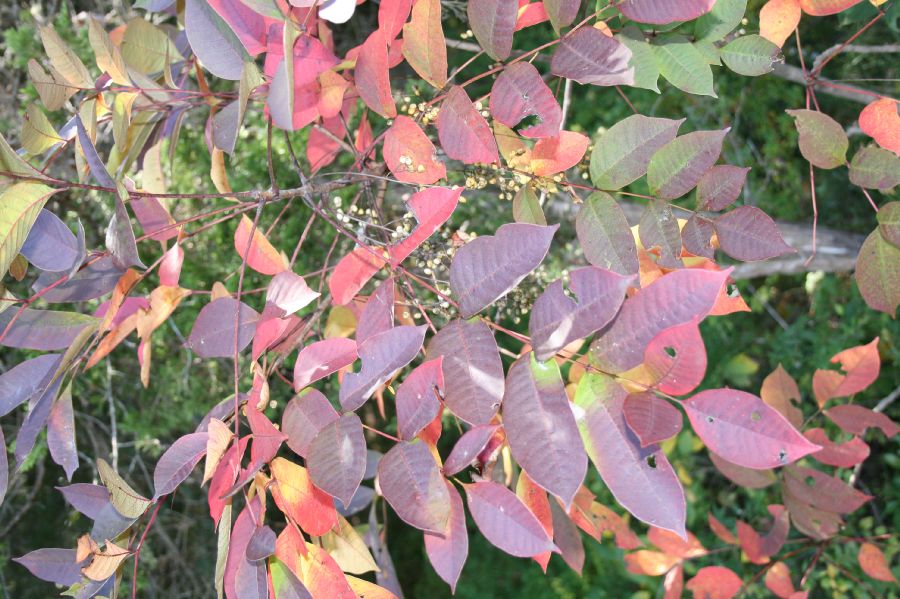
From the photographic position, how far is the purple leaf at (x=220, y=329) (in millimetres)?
771

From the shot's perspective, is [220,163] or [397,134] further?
[220,163]

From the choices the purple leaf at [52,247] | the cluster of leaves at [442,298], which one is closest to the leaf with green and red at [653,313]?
the cluster of leaves at [442,298]

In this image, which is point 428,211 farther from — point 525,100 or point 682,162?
point 682,162

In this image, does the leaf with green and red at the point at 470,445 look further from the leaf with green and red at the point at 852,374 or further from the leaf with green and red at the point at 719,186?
the leaf with green and red at the point at 852,374

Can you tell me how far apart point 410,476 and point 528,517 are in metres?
0.11

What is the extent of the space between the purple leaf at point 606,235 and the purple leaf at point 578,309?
0.11 meters

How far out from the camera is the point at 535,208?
0.72 m

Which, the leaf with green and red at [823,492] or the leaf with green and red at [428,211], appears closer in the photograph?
the leaf with green and red at [428,211]

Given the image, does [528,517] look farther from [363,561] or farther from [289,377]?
[289,377]

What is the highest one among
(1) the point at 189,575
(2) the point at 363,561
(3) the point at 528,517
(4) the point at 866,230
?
(3) the point at 528,517

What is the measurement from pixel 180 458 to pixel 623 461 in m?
0.40

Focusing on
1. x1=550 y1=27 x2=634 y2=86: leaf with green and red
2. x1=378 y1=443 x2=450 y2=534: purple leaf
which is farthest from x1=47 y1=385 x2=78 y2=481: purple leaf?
x1=550 y1=27 x2=634 y2=86: leaf with green and red

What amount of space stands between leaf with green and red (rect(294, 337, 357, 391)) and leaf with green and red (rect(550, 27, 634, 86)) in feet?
1.08

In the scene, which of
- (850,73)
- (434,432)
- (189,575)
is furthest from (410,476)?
(850,73)
